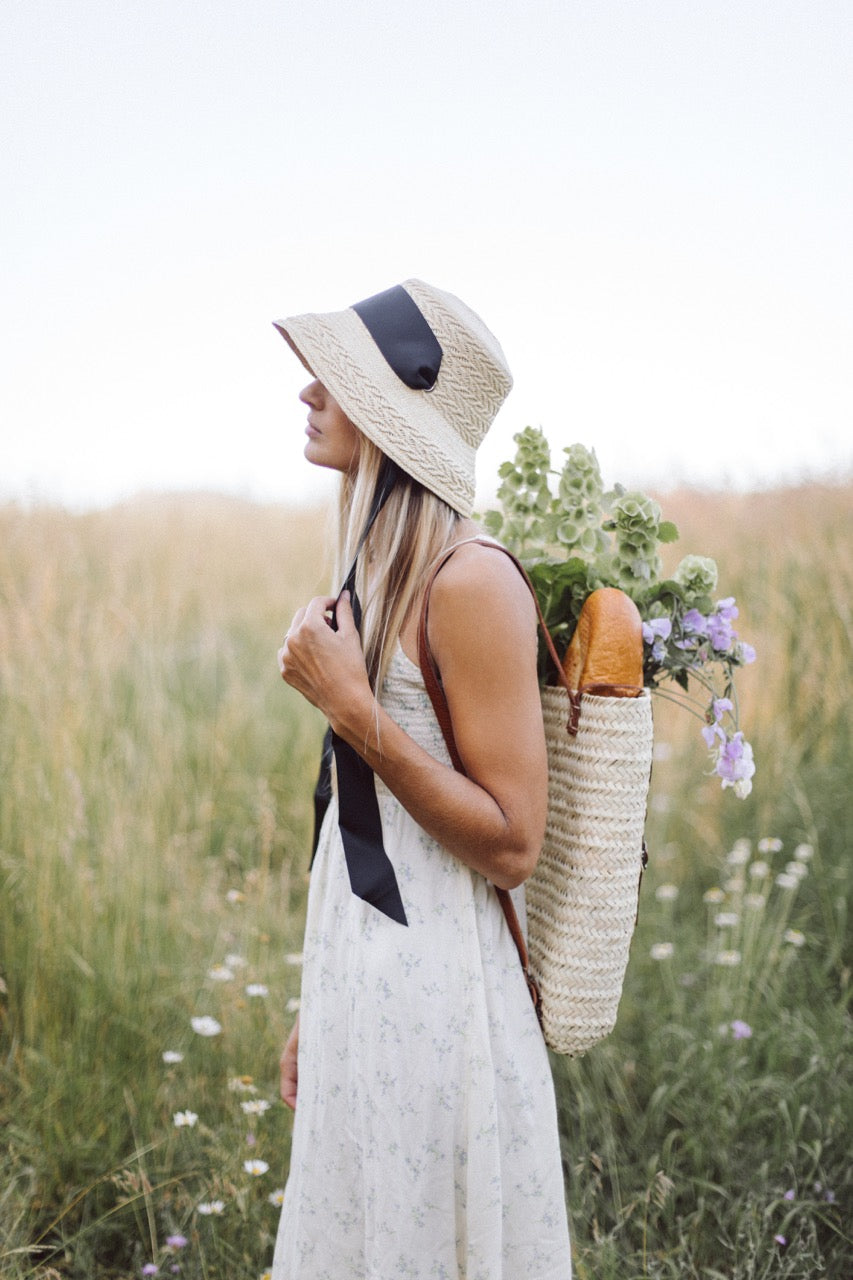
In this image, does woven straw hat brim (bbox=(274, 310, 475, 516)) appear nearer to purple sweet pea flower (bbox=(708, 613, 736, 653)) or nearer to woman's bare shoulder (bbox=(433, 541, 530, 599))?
woman's bare shoulder (bbox=(433, 541, 530, 599))

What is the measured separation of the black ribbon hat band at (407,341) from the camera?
61.4 inches

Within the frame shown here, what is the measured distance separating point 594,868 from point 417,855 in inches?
10.7

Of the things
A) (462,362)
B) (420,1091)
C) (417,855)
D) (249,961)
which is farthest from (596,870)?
(249,961)

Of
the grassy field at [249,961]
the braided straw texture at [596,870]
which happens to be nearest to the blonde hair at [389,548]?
the braided straw texture at [596,870]

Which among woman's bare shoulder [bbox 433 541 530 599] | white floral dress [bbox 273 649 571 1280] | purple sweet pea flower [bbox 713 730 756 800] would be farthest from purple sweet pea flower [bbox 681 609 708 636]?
white floral dress [bbox 273 649 571 1280]

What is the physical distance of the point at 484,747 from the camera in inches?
55.6

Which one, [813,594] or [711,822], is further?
[813,594]

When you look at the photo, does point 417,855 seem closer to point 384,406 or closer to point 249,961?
point 384,406

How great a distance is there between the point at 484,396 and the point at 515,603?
0.41 metres

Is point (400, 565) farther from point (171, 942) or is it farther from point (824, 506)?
point (824, 506)

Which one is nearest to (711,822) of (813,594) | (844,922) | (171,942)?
(844,922)

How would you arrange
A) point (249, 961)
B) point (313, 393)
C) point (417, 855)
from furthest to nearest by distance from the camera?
point (249, 961) < point (313, 393) < point (417, 855)

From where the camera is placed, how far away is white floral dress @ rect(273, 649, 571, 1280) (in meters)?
1.43

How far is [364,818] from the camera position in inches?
59.5
